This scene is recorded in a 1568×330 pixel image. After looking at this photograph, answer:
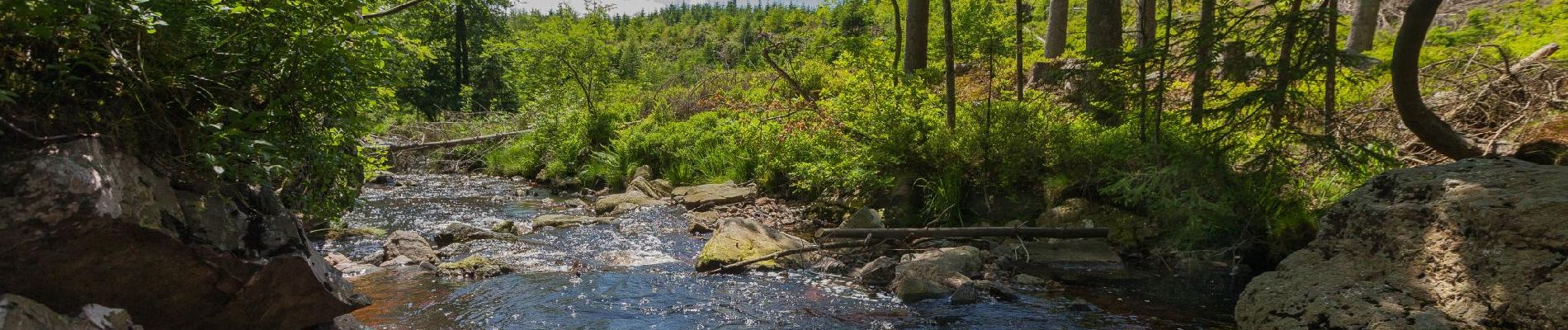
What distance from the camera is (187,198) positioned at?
3.37 meters

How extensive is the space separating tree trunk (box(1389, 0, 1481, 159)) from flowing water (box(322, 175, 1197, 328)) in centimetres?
290

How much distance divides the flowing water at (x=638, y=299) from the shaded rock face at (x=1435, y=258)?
1.08m

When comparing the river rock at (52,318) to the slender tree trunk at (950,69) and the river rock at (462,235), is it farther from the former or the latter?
the slender tree trunk at (950,69)

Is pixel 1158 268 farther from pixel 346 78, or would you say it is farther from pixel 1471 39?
pixel 346 78

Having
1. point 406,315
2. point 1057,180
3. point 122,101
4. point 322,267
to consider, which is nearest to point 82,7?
point 122,101

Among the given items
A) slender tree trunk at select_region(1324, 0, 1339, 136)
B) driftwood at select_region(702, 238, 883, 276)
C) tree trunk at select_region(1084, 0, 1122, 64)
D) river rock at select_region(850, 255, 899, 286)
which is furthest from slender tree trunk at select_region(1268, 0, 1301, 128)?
tree trunk at select_region(1084, 0, 1122, 64)

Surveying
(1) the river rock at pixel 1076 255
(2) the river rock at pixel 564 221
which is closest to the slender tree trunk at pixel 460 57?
(2) the river rock at pixel 564 221

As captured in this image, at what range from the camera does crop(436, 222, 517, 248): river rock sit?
28.9ft

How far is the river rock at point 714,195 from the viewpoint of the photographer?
11750mm

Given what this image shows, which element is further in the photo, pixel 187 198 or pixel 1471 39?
pixel 1471 39

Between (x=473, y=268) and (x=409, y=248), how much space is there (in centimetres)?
117

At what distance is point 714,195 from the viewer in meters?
12.0

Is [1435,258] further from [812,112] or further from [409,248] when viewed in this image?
[409,248]

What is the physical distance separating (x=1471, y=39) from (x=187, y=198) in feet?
38.0
